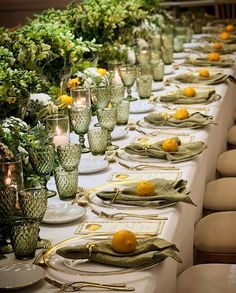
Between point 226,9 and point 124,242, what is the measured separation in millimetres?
7406

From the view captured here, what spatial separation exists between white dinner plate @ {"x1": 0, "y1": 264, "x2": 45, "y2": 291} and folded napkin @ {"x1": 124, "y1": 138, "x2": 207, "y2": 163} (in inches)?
40.8

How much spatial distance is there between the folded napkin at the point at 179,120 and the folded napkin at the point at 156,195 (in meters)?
0.88

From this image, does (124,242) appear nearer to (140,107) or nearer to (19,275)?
(19,275)

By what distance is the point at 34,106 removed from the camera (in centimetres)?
279

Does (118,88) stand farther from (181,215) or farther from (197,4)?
(197,4)

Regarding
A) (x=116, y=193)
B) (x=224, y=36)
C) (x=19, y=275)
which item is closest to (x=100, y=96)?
(x=116, y=193)

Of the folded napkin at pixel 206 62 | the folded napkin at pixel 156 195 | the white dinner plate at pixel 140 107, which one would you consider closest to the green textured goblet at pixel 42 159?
the folded napkin at pixel 156 195

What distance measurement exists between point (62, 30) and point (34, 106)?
0.76 meters

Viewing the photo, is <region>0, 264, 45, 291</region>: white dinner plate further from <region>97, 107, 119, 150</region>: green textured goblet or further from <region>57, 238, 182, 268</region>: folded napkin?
<region>97, 107, 119, 150</region>: green textured goblet

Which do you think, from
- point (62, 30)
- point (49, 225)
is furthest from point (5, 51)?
point (49, 225)

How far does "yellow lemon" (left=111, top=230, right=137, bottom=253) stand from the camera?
189 centimetres

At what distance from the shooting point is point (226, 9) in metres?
8.91

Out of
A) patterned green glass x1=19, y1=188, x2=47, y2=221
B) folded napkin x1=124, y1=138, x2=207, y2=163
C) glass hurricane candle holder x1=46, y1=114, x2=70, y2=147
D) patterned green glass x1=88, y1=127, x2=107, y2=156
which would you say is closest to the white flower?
glass hurricane candle holder x1=46, y1=114, x2=70, y2=147

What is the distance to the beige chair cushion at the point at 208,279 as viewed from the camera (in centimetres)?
231
